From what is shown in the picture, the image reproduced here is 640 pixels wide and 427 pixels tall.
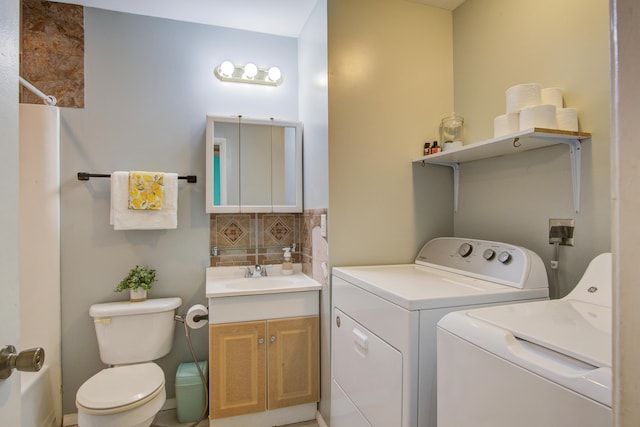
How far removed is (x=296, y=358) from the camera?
75.9 inches

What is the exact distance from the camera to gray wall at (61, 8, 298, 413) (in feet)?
6.72

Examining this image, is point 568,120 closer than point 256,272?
Yes

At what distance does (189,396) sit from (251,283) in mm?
771

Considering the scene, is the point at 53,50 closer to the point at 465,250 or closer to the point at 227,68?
the point at 227,68

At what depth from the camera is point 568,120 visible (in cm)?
129

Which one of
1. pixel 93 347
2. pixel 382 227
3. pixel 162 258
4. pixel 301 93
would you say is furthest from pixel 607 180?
pixel 93 347

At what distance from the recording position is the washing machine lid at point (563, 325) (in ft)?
2.33

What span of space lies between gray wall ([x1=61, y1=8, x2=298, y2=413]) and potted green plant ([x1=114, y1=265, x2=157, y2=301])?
0.34 feet

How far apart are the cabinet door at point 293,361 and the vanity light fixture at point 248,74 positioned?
5.47ft

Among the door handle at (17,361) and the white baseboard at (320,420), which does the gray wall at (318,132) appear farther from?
the door handle at (17,361)

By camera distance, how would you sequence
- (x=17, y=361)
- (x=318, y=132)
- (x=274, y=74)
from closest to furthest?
(x=17, y=361) < (x=318, y=132) < (x=274, y=74)

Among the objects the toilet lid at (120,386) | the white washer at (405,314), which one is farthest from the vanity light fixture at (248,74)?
the toilet lid at (120,386)

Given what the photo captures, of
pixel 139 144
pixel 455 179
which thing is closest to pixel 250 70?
pixel 139 144

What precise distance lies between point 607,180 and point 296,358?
1.72m
